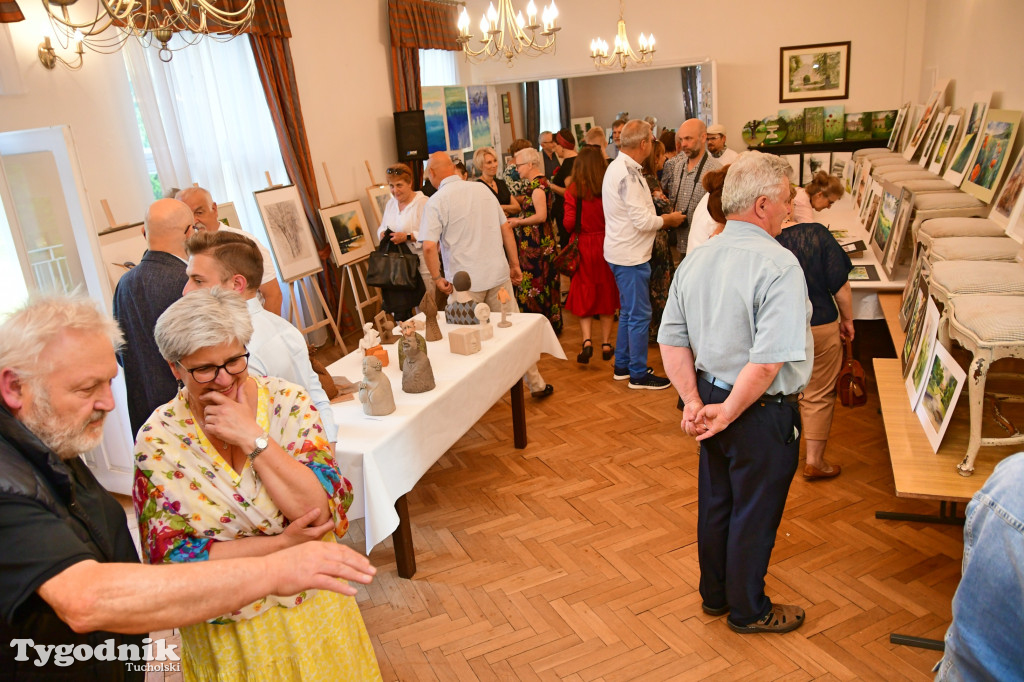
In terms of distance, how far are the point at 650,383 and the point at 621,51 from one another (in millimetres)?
3427

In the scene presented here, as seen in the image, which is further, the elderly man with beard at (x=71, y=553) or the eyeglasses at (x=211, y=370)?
the eyeglasses at (x=211, y=370)

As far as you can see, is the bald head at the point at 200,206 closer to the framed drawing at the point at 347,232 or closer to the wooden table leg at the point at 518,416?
the wooden table leg at the point at 518,416

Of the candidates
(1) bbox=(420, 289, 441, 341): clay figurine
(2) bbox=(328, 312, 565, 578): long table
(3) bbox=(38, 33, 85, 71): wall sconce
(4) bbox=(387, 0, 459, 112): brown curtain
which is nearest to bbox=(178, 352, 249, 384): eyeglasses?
(2) bbox=(328, 312, 565, 578): long table

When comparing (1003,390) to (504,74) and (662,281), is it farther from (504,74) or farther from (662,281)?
(504,74)

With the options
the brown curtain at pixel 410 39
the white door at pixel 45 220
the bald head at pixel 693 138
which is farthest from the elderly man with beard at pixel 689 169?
the brown curtain at pixel 410 39

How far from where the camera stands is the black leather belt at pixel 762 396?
2402 millimetres

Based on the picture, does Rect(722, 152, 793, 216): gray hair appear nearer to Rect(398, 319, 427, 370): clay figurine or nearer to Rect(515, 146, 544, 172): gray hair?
Rect(398, 319, 427, 370): clay figurine

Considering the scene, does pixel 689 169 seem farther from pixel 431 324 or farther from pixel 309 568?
pixel 309 568

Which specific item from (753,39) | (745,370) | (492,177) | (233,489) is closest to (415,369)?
(745,370)

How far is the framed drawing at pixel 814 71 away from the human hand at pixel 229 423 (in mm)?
8957

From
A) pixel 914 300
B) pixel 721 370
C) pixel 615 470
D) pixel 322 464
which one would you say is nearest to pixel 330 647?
pixel 322 464

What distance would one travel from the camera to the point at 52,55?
4441 mm

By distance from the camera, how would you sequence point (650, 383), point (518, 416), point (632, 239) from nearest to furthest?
point (518, 416)
point (632, 239)
point (650, 383)

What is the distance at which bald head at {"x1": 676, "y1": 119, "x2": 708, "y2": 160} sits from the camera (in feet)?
17.3
